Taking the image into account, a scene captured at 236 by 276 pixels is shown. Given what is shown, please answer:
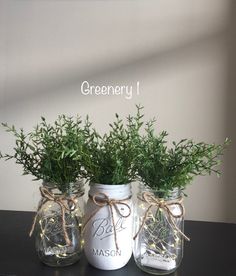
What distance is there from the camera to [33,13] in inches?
52.8

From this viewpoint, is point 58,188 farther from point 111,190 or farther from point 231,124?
point 231,124

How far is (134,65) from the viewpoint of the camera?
1304mm

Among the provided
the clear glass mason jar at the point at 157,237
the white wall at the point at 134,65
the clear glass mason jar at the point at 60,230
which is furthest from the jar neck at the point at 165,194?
the white wall at the point at 134,65

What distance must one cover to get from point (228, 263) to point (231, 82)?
2.22ft

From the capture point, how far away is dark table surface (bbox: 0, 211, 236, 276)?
771 millimetres

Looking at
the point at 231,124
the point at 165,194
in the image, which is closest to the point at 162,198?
the point at 165,194

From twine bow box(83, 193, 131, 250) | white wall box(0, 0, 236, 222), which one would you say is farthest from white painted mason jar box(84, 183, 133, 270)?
white wall box(0, 0, 236, 222)

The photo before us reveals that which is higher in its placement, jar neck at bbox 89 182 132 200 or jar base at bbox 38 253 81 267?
jar neck at bbox 89 182 132 200

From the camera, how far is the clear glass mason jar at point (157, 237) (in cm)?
74

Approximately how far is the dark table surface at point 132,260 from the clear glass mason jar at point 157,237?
3 cm

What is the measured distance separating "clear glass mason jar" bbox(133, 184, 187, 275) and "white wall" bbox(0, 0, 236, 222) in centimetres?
61

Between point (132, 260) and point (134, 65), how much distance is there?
0.72m

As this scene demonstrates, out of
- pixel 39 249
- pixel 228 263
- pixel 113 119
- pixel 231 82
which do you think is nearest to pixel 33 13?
pixel 113 119

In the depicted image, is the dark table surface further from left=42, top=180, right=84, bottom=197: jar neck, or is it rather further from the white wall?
the white wall
